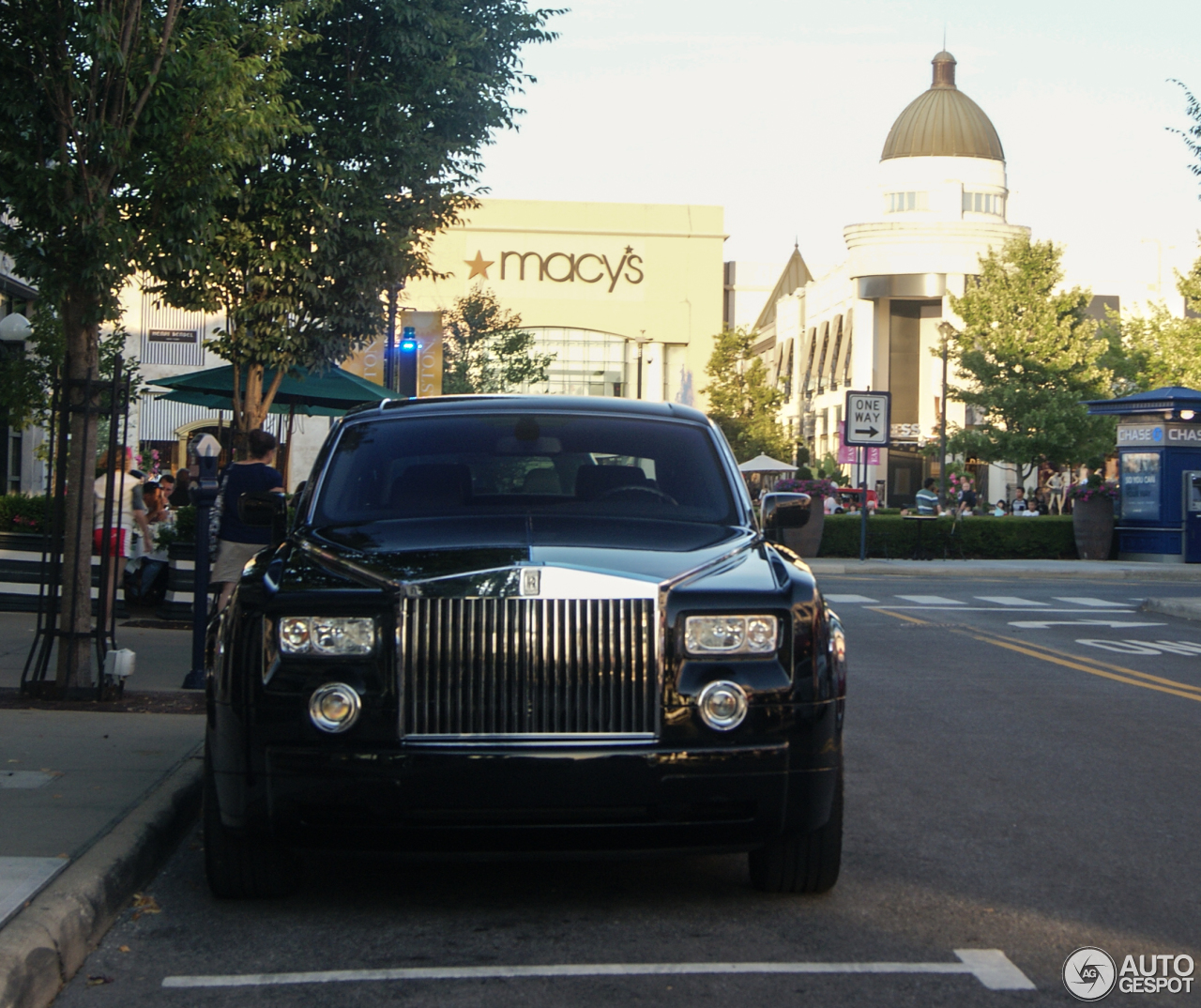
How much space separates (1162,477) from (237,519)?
973 inches

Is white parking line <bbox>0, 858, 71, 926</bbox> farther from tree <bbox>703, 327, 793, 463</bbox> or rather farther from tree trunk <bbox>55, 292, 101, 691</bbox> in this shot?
tree <bbox>703, 327, 793, 463</bbox>

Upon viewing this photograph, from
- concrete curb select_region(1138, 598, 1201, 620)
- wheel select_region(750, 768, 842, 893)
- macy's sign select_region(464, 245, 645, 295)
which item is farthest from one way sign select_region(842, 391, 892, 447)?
macy's sign select_region(464, 245, 645, 295)

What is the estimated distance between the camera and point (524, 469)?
6250mm

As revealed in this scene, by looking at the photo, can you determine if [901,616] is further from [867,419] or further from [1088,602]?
[867,419]

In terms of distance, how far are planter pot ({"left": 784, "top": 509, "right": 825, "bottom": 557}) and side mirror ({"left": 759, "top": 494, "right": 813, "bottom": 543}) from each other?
23.7 meters

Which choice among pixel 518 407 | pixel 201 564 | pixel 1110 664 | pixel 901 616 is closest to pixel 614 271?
pixel 901 616

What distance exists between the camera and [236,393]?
1797 cm

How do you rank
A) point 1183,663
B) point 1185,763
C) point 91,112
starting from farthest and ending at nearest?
1. point 1183,663
2. point 91,112
3. point 1185,763

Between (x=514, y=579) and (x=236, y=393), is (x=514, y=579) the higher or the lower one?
the lower one

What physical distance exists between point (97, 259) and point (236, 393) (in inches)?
337

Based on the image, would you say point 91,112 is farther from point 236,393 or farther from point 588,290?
point 588,290

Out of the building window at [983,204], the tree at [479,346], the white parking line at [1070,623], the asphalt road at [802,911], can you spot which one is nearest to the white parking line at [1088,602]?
the white parking line at [1070,623]

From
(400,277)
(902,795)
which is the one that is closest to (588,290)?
(400,277)

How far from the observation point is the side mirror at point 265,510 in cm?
657
